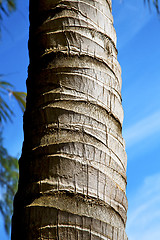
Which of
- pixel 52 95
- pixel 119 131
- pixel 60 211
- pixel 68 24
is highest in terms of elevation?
pixel 68 24

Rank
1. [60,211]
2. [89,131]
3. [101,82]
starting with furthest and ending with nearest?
[101,82] → [89,131] → [60,211]

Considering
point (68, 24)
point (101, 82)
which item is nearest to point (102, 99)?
point (101, 82)

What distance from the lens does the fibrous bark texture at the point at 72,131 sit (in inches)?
52.5

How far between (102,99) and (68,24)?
1.34ft

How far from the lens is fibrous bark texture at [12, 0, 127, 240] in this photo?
52.5 inches

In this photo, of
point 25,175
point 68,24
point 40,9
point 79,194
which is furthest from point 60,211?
point 40,9

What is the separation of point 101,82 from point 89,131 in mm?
257

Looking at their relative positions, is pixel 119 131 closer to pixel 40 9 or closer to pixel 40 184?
pixel 40 184

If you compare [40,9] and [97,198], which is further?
[40,9]

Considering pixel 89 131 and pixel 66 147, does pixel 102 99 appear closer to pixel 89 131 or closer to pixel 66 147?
pixel 89 131

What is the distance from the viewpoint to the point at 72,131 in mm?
1441

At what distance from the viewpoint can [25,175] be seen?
147cm

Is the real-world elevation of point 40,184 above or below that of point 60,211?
above

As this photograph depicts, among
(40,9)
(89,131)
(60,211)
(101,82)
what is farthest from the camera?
(40,9)
